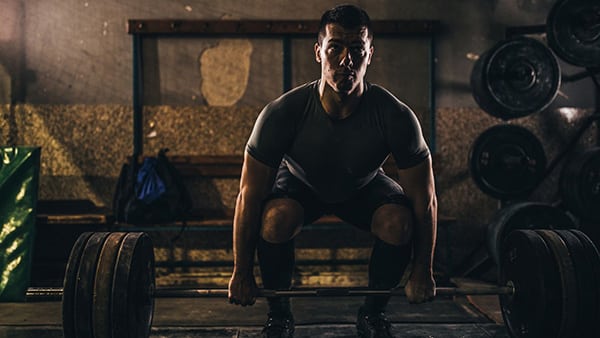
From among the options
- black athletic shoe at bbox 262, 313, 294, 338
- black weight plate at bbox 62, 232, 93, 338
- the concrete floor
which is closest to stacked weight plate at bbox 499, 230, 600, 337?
the concrete floor

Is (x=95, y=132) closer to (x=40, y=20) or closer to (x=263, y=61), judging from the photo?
(x=40, y=20)

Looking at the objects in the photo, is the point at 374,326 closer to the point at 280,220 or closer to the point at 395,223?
the point at 395,223

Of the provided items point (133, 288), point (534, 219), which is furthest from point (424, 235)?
point (534, 219)

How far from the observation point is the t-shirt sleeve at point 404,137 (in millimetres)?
1896

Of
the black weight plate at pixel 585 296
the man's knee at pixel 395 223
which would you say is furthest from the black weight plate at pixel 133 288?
the black weight plate at pixel 585 296

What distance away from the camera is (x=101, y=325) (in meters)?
1.75

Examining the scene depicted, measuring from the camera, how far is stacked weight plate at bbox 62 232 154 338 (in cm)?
175

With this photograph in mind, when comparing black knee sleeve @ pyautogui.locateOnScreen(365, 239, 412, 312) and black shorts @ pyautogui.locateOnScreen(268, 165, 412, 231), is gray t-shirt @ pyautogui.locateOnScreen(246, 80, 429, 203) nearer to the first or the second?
black shorts @ pyautogui.locateOnScreen(268, 165, 412, 231)

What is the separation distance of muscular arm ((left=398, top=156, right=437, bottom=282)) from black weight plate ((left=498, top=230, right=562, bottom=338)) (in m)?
0.35

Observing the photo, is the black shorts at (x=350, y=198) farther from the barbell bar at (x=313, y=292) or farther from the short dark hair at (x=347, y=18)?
the short dark hair at (x=347, y=18)

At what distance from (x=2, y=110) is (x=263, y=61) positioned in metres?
1.72

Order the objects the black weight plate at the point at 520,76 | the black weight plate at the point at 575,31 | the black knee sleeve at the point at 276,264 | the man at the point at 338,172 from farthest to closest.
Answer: the black weight plate at the point at 520,76, the black weight plate at the point at 575,31, the black knee sleeve at the point at 276,264, the man at the point at 338,172

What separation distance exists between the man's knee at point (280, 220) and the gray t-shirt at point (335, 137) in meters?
0.14

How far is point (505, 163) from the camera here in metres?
3.43
